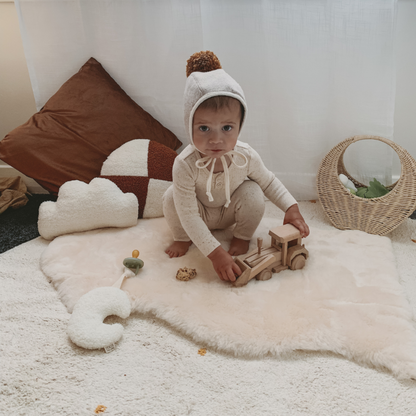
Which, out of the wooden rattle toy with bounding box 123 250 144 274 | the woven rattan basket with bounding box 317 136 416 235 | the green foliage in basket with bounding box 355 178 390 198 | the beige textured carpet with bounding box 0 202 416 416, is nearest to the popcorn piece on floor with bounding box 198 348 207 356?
the beige textured carpet with bounding box 0 202 416 416

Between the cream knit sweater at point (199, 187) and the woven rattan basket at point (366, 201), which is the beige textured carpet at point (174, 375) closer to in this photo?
the cream knit sweater at point (199, 187)

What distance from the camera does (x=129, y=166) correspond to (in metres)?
1.39

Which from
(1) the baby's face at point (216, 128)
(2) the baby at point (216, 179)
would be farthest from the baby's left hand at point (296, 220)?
(1) the baby's face at point (216, 128)

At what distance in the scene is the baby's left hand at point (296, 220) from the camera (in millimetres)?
1055

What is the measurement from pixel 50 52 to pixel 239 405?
153cm

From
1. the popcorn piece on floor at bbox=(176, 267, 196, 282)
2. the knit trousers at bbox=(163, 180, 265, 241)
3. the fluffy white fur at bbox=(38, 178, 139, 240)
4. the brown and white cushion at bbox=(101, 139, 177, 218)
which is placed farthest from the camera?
the brown and white cushion at bbox=(101, 139, 177, 218)

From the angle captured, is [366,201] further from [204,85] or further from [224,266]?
[204,85]

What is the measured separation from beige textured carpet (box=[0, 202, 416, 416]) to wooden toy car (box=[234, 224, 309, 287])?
0.11 meters

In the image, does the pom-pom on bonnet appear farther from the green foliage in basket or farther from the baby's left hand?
the green foliage in basket

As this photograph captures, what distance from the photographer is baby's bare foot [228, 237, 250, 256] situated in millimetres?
1114

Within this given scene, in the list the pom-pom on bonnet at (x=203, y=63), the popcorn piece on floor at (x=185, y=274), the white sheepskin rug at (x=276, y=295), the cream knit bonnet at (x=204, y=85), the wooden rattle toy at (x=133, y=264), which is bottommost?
the white sheepskin rug at (x=276, y=295)

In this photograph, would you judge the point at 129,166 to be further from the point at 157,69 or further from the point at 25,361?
the point at 25,361

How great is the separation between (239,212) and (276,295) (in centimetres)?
29

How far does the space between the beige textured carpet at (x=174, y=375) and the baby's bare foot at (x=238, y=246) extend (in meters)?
0.25
